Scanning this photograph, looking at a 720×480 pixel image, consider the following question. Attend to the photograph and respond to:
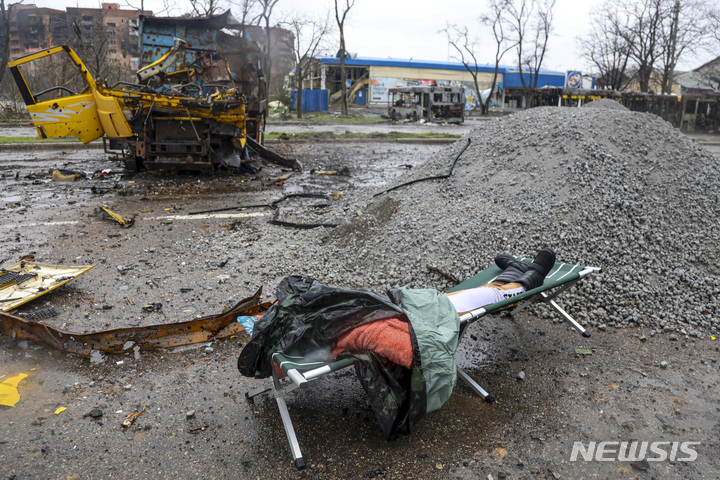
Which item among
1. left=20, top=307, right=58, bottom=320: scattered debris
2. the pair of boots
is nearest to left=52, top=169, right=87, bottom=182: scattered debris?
left=20, top=307, right=58, bottom=320: scattered debris

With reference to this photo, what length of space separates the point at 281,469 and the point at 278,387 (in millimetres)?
401

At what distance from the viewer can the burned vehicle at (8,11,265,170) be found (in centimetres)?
801

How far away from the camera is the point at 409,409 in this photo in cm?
241

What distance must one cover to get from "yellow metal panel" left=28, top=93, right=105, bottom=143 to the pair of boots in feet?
24.3

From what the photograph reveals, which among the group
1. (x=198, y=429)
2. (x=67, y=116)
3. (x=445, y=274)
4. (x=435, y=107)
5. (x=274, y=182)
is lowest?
(x=198, y=429)

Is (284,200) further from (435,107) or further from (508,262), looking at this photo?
(435,107)

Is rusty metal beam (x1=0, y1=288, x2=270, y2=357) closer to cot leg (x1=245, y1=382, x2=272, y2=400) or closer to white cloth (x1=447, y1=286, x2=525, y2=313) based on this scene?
cot leg (x1=245, y1=382, x2=272, y2=400)

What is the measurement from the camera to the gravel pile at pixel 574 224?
4141mm

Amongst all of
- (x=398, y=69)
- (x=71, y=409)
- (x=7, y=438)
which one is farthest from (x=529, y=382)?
(x=398, y=69)

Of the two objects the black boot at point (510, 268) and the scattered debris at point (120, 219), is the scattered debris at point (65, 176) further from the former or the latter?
the black boot at point (510, 268)

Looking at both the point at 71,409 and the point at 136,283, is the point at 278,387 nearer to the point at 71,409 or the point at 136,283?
the point at 71,409

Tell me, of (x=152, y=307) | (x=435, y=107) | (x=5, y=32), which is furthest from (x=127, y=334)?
(x=435, y=107)

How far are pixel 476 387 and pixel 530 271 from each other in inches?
42.5

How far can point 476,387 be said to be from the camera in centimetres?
295
